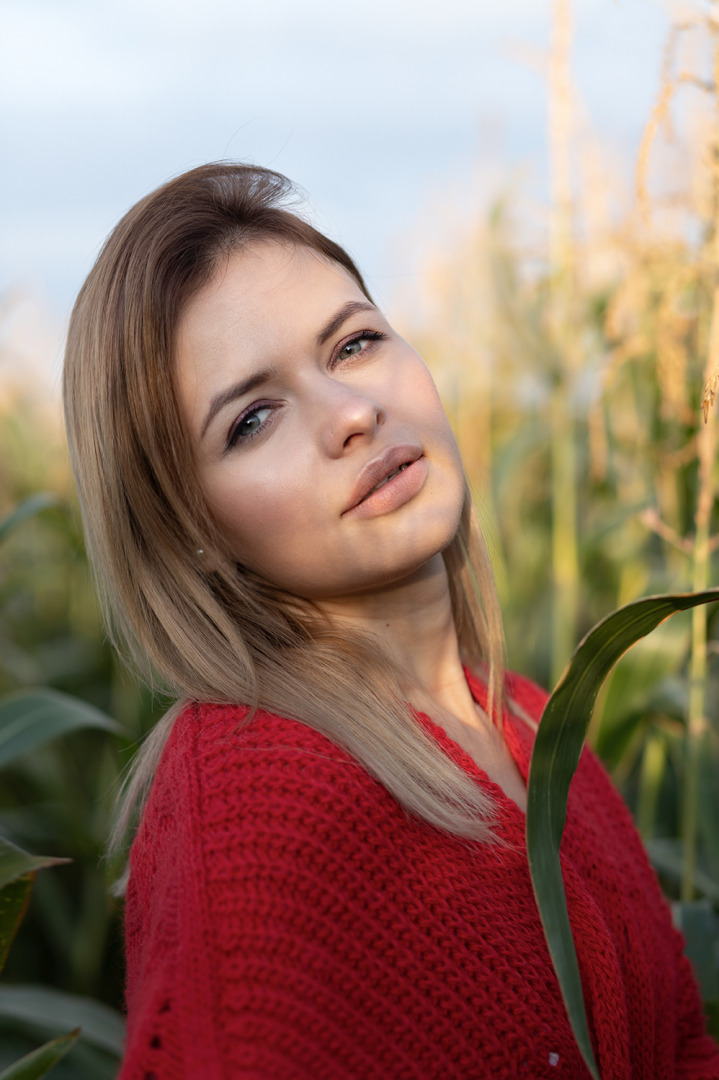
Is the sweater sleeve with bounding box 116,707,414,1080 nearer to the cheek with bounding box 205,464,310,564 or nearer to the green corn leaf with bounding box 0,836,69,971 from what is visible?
the green corn leaf with bounding box 0,836,69,971

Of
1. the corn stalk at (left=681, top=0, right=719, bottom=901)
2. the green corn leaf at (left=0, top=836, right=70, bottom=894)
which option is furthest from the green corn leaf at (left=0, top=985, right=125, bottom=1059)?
the corn stalk at (left=681, top=0, right=719, bottom=901)

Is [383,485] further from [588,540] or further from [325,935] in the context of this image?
[588,540]

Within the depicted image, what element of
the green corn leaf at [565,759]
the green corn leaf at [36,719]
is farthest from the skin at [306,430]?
the green corn leaf at [36,719]

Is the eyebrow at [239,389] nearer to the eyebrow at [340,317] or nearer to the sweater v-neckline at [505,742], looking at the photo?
the eyebrow at [340,317]

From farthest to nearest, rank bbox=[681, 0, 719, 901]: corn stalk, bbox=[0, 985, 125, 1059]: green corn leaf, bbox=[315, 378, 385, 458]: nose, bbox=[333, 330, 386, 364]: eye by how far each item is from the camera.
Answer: bbox=[0, 985, 125, 1059]: green corn leaf, bbox=[681, 0, 719, 901]: corn stalk, bbox=[333, 330, 386, 364]: eye, bbox=[315, 378, 385, 458]: nose

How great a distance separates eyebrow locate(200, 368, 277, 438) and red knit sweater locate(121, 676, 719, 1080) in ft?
1.17

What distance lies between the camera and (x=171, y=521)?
1187 millimetres

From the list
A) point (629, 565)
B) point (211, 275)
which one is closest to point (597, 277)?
point (629, 565)

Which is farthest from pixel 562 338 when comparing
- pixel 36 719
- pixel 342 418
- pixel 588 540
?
pixel 36 719

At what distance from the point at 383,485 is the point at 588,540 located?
41.9 inches

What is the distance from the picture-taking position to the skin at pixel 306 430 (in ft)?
3.60

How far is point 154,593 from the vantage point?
Answer: 3.87 ft

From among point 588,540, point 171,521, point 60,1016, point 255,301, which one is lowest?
point 60,1016

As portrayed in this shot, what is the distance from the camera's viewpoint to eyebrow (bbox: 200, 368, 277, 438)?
1109 millimetres
